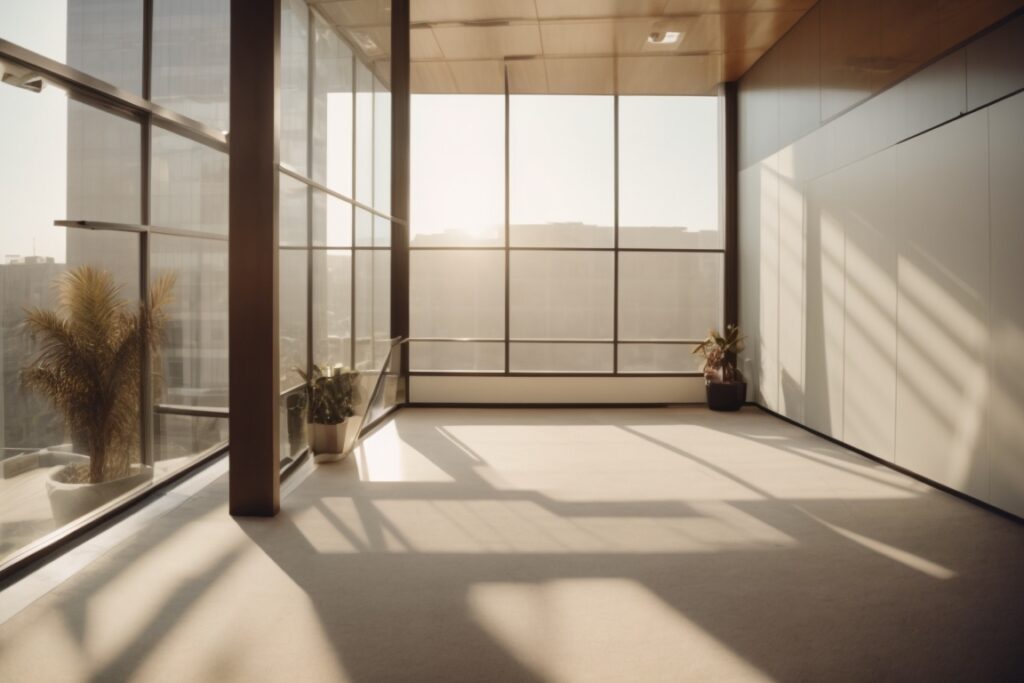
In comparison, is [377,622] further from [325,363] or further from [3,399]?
[325,363]

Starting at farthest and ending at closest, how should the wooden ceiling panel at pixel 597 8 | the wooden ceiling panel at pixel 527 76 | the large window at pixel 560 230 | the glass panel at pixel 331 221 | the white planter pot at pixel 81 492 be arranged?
1. the large window at pixel 560 230
2. the wooden ceiling panel at pixel 527 76
3. the wooden ceiling panel at pixel 597 8
4. the glass panel at pixel 331 221
5. the white planter pot at pixel 81 492

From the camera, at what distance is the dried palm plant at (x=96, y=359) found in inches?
141

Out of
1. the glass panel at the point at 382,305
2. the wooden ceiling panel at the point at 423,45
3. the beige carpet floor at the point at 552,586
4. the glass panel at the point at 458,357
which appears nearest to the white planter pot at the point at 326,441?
the beige carpet floor at the point at 552,586

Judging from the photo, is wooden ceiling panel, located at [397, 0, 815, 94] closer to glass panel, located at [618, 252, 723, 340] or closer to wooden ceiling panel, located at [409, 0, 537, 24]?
wooden ceiling panel, located at [409, 0, 537, 24]

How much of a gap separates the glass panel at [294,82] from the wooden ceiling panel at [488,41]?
223cm

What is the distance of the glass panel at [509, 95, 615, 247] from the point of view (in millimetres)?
8898

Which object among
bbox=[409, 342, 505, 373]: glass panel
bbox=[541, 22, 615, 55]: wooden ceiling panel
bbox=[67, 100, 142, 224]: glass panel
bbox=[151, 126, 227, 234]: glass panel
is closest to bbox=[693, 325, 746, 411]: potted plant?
bbox=[409, 342, 505, 373]: glass panel

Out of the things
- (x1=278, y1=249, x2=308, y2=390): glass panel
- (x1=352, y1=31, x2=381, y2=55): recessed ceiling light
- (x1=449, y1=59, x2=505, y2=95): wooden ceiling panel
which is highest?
(x1=449, y1=59, x2=505, y2=95): wooden ceiling panel

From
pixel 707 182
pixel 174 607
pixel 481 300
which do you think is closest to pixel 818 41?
pixel 707 182

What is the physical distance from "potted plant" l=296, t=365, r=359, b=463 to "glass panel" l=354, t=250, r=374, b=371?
2.99 feet

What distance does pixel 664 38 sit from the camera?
7.30 metres

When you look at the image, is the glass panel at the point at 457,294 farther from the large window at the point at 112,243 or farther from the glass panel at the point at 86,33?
the glass panel at the point at 86,33

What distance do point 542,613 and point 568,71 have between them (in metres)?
7.06

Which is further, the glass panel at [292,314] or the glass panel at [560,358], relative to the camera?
the glass panel at [560,358]
